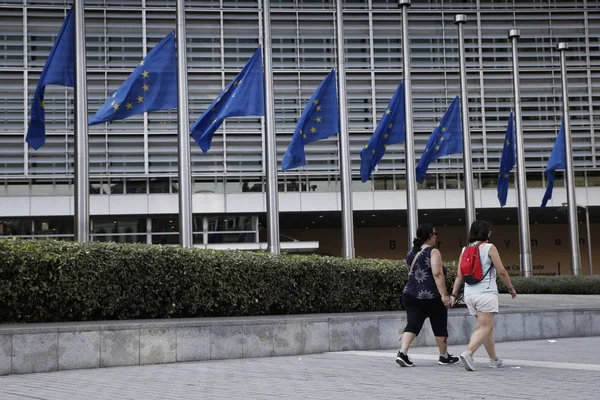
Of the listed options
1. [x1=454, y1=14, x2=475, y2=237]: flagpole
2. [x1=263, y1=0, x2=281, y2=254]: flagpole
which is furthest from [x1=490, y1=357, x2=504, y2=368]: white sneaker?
[x1=454, y1=14, x2=475, y2=237]: flagpole

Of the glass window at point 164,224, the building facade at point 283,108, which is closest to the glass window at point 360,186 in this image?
the building facade at point 283,108

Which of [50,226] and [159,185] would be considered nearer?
[50,226]

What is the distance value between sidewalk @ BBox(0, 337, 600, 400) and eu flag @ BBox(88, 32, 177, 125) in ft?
29.8

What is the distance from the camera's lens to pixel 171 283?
13336 mm

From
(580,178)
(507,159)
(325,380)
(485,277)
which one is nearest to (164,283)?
(325,380)

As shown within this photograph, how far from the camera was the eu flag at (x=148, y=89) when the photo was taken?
19922 millimetres

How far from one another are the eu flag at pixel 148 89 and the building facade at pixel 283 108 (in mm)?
21385

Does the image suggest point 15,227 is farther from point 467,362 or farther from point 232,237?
point 467,362

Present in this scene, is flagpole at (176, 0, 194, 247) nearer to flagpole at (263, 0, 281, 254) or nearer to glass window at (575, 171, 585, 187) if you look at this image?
flagpole at (263, 0, 281, 254)

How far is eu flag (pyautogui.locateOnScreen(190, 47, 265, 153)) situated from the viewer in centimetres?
2181

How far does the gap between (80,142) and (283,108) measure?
25.0m

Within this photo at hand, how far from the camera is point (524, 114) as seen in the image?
47.1 meters

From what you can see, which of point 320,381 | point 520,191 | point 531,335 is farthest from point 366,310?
point 520,191

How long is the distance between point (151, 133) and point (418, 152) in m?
12.8
